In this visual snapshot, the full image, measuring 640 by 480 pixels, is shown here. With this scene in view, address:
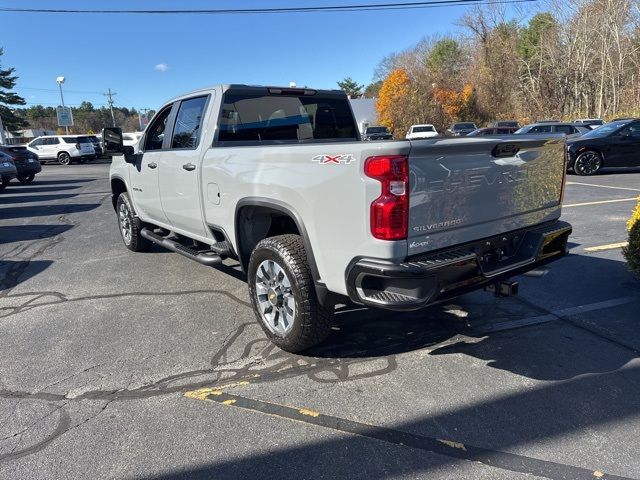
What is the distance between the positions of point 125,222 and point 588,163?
13.4 metres

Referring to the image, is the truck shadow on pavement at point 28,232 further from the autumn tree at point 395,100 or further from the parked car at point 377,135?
the autumn tree at point 395,100

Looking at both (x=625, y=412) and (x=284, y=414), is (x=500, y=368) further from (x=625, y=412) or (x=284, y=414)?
(x=284, y=414)

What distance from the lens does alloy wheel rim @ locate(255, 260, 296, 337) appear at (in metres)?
3.59

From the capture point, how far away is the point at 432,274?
2809 millimetres

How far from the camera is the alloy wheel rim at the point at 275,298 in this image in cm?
359

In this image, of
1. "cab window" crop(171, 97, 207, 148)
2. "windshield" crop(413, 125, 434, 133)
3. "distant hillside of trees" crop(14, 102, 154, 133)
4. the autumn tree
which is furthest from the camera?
"distant hillside of trees" crop(14, 102, 154, 133)

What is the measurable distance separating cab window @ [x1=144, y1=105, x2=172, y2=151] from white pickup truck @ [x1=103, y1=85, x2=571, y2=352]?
21.7 inches

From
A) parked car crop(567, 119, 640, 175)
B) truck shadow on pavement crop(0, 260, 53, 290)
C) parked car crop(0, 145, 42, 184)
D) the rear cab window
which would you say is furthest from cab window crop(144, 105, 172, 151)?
parked car crop(0, 145, 42, 184)

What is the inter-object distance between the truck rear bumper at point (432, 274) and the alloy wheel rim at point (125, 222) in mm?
4940

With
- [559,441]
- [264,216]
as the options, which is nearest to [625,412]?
[559,441]

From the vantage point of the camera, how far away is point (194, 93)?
15.8 feet

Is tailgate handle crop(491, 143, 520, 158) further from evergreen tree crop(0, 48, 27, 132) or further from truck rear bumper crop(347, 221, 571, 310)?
evergreen tree crop(0, 48, 27, 132)

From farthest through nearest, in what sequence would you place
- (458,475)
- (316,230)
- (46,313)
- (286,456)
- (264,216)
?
1. (46,313)
2. (264,216)
3. (316,230)
4. (286,456)
5. (458,475)

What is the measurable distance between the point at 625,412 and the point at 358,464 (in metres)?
1.69
